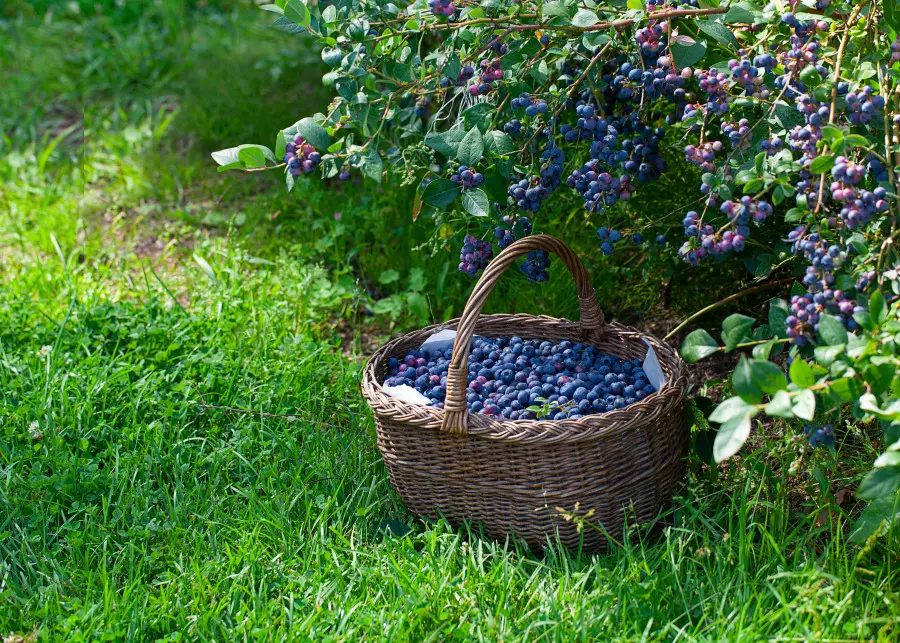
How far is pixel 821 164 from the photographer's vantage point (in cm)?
151

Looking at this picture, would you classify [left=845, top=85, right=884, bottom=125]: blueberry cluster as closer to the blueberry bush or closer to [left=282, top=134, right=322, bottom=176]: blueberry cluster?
the blueberry bush

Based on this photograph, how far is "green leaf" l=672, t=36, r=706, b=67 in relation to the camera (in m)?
1.80

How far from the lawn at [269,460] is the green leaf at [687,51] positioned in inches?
32.1

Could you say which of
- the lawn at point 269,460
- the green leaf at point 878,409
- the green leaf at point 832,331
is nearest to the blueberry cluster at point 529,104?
the lawn at point 269,460

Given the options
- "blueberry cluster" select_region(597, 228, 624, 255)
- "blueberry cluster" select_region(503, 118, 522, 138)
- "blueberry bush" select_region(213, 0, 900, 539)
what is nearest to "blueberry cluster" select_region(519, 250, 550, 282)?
"blueberry bush" select_region(213, 0, 900, 539)

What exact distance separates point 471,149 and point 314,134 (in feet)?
1.10

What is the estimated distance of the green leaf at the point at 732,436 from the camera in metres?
1.36

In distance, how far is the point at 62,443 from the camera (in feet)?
7.57

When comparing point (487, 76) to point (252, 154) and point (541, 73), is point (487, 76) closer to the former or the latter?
point (541, 73)

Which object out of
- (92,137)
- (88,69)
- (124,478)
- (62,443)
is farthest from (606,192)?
(88,69)

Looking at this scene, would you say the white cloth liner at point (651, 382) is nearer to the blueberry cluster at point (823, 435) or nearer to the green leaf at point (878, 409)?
the blueberry cluster at point (823, 435)

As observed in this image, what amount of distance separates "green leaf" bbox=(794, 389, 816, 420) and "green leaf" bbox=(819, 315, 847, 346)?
122 millimetres

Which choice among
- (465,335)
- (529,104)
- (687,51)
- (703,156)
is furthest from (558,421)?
(687,51)

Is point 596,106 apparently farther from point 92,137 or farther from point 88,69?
point 88,69
